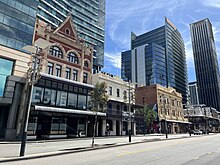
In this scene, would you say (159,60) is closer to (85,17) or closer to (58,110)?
(85,17)

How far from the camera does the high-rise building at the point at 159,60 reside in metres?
114

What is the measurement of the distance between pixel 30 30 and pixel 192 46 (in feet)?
599

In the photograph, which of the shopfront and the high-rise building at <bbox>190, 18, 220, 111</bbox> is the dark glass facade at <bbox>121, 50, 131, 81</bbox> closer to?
the high-rise building at <bbox>190, 18, 220, 111</bbox>

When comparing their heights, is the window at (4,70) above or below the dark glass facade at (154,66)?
below

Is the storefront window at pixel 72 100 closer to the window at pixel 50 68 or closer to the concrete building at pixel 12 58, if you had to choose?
the window at pixel 50 68

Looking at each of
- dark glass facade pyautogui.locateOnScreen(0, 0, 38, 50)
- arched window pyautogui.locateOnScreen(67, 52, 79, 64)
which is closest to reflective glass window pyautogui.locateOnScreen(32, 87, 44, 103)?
dark glass facade pyautogui.locateOnScreen(0, 0, 38, 50)

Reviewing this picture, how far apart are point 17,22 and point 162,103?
155 feet

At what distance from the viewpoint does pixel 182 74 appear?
147 meters

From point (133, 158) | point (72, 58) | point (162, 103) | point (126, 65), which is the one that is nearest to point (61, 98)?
point (72, 58)

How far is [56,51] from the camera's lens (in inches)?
1330

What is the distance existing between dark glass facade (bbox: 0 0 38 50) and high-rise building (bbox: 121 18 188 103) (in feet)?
290

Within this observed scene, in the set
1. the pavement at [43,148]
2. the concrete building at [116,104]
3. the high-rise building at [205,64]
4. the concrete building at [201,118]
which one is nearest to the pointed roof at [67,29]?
the concrete building at [116,104]

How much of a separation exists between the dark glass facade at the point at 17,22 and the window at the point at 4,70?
7.63 ft

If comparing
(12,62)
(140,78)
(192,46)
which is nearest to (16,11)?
(12,62)
